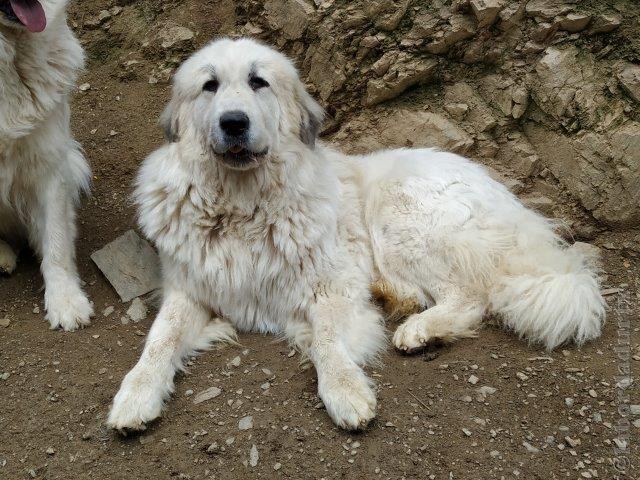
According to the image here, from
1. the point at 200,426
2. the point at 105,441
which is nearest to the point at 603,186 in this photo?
the point at 200,426

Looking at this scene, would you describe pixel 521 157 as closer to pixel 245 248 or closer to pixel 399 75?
pixel 399 75

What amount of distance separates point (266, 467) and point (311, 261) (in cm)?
133

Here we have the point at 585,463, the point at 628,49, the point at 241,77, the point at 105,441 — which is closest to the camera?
the point at 585,463

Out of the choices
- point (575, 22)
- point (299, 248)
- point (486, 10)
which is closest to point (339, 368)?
point (299, 248)

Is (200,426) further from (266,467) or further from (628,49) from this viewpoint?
(628,49)

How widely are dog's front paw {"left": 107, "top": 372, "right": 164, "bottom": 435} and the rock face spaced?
2.89m

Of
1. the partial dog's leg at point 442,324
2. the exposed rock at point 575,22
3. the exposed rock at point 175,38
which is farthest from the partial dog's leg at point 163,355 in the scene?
the exposed rock at point 575,22

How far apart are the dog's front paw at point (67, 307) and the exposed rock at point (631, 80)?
12.9 ft

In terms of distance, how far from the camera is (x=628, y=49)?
14.3 ft

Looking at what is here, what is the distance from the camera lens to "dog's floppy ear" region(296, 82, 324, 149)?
3.79 metres

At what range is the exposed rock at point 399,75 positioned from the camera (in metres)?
4.84

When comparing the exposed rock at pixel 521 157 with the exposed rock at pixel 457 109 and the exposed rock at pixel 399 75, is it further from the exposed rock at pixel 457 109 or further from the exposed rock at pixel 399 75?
the exposed rock at pixel 399 75

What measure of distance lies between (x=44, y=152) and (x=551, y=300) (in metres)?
3.15

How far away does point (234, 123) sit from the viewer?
3.24 m
